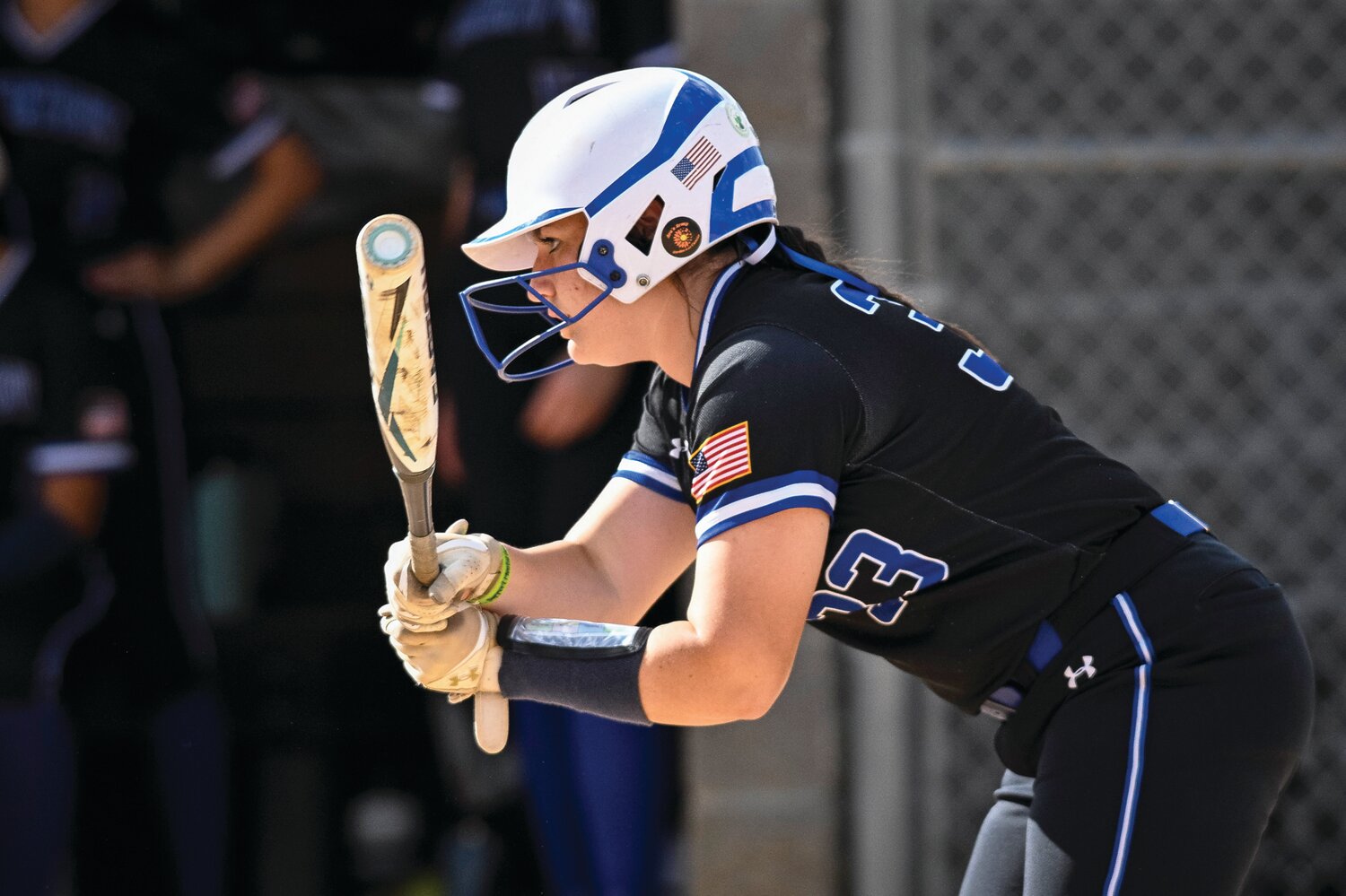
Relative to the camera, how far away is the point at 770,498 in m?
1.93

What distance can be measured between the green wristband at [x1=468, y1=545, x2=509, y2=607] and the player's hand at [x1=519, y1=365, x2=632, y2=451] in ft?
6.18

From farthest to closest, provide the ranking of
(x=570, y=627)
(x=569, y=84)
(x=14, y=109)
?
(x=14, y=109) < (x=569, y=84) < (x=570, y=627)

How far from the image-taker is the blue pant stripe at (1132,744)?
6.61 ft

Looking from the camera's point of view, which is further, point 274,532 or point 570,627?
point 274,532

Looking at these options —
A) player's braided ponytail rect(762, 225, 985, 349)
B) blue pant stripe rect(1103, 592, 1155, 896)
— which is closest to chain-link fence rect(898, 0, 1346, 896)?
player's braided ponytail rect(762, 225, 985, 349)

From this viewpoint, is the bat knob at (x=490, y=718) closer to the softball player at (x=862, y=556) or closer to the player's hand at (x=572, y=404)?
the softball player at (x=862, y=556)

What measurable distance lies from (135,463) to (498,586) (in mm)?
2627

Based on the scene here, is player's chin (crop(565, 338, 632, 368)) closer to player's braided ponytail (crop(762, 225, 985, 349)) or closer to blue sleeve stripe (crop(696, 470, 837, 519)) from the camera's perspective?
player's braided ponytail (crop(762, 225, 985, 349))

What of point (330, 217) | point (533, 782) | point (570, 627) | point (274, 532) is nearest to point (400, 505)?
point (274, 532)

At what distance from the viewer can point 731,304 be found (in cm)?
217

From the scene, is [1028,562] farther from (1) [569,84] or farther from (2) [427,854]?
(2) [427,854]

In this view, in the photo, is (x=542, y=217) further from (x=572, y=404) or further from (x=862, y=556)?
(x=572, y=404)

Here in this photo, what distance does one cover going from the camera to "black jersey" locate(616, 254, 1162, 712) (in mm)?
2000

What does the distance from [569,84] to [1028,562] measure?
97.9 inches
